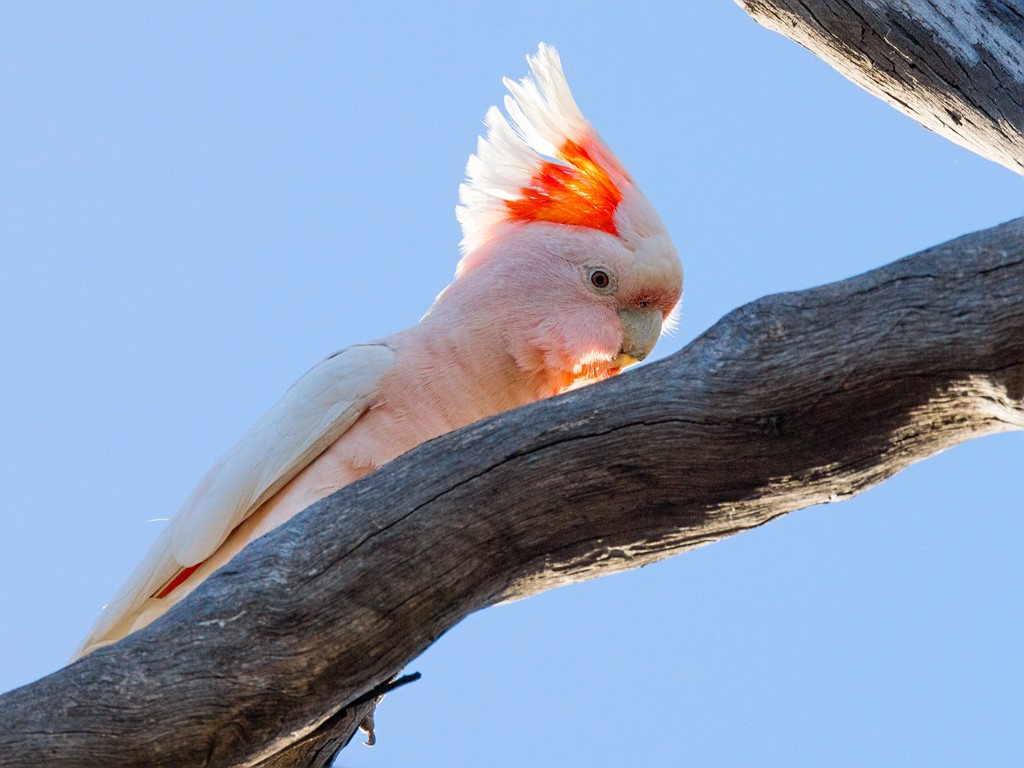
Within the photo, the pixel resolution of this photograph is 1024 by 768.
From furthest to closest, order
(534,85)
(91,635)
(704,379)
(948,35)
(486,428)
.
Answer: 1. (534,85)
2. (91,635)
3. (948,35)
4. (486,428)
5. (704,379)

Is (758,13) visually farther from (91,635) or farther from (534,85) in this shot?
(91,635)

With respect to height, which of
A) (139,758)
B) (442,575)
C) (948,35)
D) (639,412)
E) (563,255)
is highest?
(948,35)

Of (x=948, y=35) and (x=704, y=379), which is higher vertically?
(x=948, y=35)

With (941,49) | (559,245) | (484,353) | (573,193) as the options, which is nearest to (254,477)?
(484,353)

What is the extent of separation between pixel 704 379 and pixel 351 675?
814 millimetres

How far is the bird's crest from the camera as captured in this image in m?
3.25

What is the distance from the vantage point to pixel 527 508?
200 centimetres

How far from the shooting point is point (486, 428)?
2.07m

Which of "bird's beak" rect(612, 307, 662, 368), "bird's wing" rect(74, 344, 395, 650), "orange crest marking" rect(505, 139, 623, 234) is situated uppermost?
"orange crest marking" rect(505, 139, 623, 234)

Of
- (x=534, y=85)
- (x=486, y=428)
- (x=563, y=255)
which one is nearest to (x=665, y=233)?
(x=563, y=255)

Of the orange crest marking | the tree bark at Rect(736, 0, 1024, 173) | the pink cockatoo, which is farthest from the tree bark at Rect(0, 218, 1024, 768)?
the orange crest marking

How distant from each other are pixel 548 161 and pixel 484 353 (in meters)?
0.63

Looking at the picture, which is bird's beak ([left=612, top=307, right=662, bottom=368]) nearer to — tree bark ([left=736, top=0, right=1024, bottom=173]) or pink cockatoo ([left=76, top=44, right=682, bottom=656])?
pink cockatoo ([left=76, top=44, right=682, bottom=656])

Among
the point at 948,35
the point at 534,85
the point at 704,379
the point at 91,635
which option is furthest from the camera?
the point at 534,85
